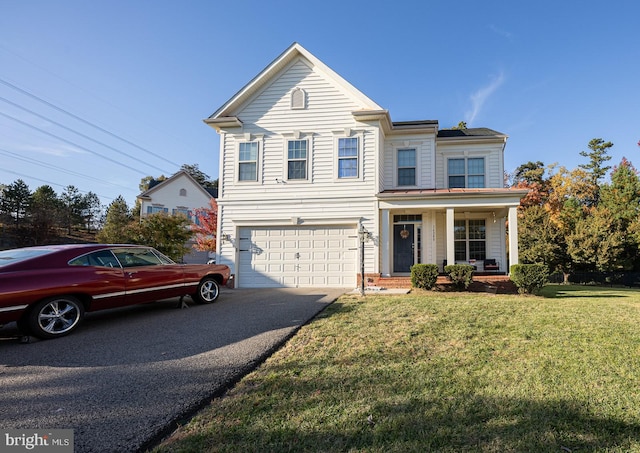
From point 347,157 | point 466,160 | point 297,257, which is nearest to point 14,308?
point 297,257

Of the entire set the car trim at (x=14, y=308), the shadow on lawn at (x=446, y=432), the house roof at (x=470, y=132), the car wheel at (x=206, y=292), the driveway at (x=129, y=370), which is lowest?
the driveway at (x=129, y=370)

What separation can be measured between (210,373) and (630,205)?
2652 cm

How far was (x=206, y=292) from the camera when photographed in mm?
7859

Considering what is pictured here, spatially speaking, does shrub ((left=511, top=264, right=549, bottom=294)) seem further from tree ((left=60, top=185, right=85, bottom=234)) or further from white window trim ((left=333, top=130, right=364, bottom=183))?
tree ((left=60, top=185, right=85, bottom=234))

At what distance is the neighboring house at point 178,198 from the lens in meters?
27.6

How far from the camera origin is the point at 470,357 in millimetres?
3988

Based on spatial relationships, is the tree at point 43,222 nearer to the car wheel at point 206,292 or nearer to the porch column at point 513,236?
the car wheel at point 206,292

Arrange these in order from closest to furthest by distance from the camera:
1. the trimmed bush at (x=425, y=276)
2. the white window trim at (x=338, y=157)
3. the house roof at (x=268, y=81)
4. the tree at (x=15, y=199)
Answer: the trimmed bush at (x=425, y=276), the white window trim at (x=338, y=157), the house roof at (x=268, y=81), the tree at (x=15, y=199)

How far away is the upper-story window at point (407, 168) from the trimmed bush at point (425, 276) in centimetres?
410

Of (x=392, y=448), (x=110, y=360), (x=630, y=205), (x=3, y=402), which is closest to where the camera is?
(x=392, y=448)

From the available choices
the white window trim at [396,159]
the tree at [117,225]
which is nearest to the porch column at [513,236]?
the white window trim at [396,159]

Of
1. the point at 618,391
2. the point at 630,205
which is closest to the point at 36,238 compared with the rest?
the point at 618,391

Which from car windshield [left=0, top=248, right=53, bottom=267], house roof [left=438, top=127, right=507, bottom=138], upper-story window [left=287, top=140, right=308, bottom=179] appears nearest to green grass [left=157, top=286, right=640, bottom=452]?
car windshield [left=0, top=248, right=53, bottom=267]

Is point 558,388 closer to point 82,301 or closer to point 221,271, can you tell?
point 82,301
